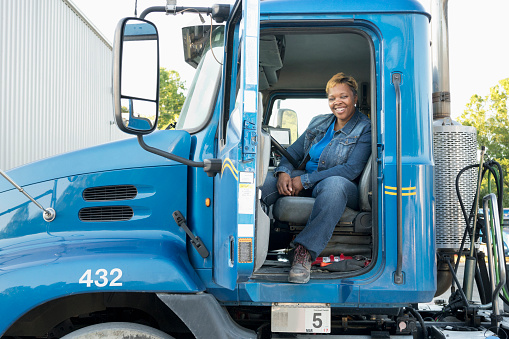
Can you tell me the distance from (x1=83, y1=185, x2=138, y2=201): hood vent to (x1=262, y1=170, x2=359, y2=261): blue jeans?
101cm

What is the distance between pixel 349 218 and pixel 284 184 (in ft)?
1.58

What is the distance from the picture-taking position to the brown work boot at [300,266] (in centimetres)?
289

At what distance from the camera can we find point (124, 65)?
8.27 feet

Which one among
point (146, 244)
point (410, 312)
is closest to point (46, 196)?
point (146, 244)

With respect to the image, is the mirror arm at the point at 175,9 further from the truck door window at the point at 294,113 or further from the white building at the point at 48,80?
the white building at the point at 48,80

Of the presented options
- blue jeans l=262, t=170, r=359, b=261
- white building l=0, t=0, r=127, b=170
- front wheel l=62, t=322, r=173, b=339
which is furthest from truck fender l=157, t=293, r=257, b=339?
white building l=0, t=0, r=127, b=170

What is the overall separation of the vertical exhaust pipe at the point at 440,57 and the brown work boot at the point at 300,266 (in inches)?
58.0

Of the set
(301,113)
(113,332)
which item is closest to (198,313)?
(113,332)

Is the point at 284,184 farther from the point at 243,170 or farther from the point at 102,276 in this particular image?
the point at 102,276

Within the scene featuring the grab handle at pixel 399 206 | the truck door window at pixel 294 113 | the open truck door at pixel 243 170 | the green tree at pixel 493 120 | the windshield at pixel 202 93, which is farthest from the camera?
the green tree at pixel 493 120

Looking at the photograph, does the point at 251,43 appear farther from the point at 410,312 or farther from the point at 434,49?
the point at 410,312

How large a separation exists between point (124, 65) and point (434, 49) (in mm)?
2324

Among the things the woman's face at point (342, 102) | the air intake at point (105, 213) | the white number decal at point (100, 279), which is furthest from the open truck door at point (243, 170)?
the woman's face at point (342, 102)

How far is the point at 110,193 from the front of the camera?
3066 millimetres
